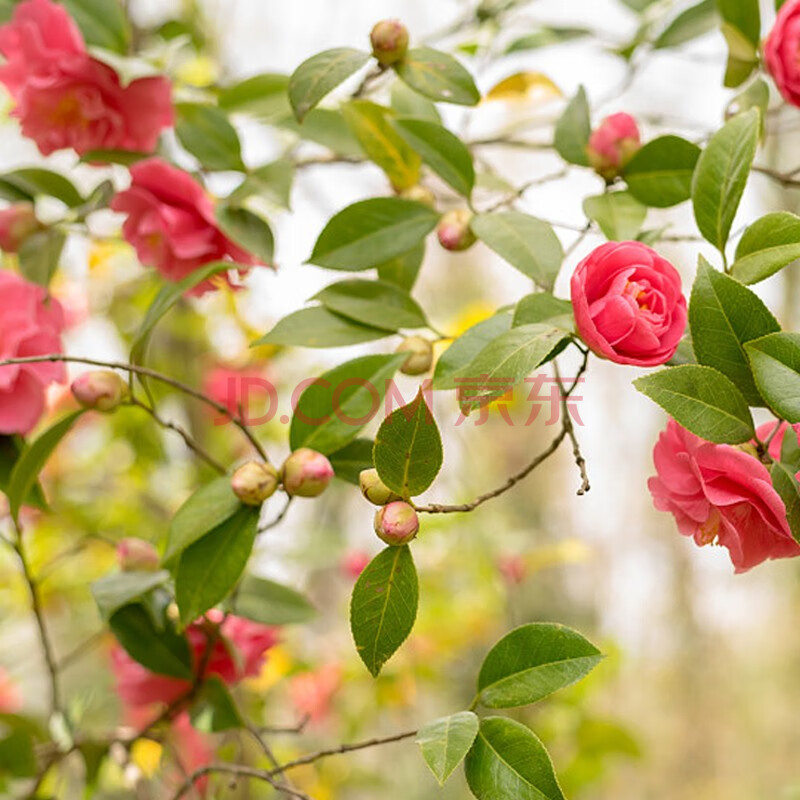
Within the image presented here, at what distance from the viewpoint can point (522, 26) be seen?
97cm

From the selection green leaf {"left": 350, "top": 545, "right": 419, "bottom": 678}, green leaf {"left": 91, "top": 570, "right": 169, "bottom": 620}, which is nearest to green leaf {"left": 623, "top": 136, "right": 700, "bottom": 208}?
green leaf {"left": 350, "top": 545, "right": 419, "bottom": 678}

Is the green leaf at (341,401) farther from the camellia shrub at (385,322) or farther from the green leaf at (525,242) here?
the green leaf at (525,242)

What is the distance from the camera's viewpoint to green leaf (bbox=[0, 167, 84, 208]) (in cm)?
82

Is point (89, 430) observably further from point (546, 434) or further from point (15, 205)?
point (546, 434)

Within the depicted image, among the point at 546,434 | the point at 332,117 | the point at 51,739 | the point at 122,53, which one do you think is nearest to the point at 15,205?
the point at 122,53

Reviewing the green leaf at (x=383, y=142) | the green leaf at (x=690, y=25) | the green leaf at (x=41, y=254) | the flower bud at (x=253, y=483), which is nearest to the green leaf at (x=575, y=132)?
the green leaf at (x=383, y=142)

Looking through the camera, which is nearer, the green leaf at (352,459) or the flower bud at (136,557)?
the green leaf at (352,459)

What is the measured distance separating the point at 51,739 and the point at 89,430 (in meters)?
0.84

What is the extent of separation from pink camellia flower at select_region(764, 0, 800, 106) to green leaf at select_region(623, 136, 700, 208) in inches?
3.6

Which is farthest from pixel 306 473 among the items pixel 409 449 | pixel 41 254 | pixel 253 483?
pixel 41 254

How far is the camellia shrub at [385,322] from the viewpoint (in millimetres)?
469

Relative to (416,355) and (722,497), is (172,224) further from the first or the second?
(722,497)

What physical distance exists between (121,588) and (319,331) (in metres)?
0.23

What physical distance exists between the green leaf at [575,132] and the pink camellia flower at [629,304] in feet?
0.72
